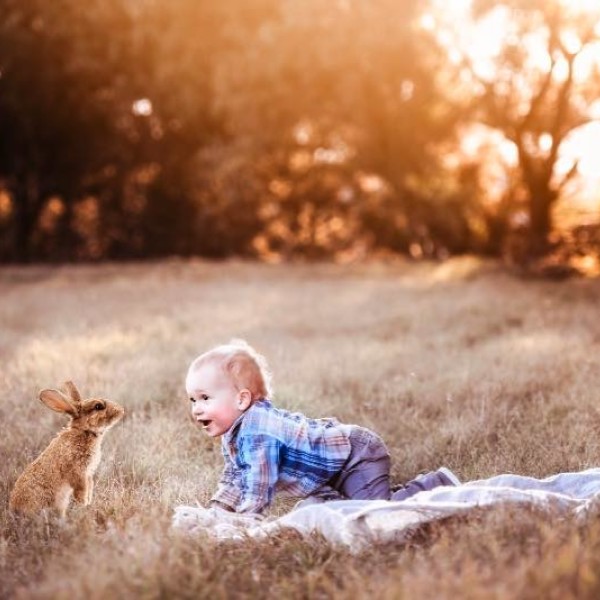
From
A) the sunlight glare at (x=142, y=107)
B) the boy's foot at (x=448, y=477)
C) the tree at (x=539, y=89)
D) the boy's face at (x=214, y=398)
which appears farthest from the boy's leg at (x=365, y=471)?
the sunlight glare at (x=142, y=107)

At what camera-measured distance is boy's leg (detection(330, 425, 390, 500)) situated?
4.27m

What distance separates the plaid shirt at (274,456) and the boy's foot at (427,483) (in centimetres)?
33

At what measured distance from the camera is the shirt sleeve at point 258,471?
13.5 ft

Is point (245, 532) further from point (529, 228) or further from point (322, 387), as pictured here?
point (529, 228)

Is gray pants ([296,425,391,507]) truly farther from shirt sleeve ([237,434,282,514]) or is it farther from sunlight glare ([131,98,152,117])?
sunlight glare ([131,98,152,117])

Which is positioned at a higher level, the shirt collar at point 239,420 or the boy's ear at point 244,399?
the boy's ear at point 244,399

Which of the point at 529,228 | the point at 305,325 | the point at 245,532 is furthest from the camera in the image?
the point at 529,228

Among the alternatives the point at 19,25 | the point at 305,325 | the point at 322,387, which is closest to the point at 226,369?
the point at 322,387

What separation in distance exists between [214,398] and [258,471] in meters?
0.43

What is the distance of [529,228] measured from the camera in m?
18.2

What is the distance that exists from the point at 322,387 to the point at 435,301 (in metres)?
5.61

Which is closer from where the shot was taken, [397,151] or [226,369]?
[226,369]

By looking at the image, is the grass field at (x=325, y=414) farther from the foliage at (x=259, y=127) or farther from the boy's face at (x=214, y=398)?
the foliage at (x=259, y=127)

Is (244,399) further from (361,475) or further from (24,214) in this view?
(24,214)
